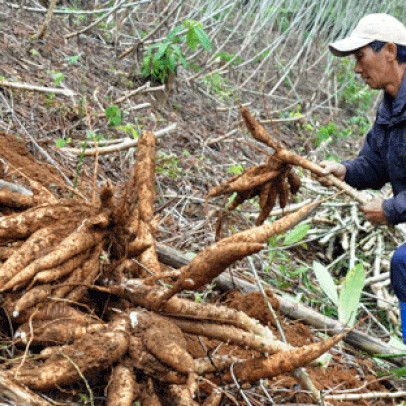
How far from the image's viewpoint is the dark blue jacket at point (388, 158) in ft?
7.72

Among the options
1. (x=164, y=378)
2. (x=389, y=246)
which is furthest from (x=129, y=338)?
(x=389, y=246)

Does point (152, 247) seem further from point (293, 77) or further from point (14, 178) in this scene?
point (293, 77)

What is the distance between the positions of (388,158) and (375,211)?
355 millimetres

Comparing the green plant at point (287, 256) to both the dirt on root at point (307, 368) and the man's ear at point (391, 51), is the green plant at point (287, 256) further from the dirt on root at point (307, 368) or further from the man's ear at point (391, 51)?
the man's ear at point (391, 51)

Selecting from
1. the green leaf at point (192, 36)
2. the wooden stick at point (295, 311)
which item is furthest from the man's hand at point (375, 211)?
the green leaf at point (192, 36)

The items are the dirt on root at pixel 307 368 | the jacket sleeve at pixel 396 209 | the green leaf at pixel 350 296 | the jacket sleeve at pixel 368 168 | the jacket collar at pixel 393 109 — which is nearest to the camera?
the dirt on root at pixel 307 368

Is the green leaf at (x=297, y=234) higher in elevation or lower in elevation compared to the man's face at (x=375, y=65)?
lower

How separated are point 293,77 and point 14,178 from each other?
7.36 metres

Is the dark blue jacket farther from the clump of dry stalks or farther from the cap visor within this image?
the clump of dry stalks

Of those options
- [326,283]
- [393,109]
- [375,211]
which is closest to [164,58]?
[393,109]

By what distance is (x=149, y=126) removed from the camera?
→ 421 centimetres

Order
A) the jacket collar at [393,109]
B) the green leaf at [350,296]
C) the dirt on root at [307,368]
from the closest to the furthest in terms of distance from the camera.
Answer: the dirt on root at [307,368] → the green leaf at [350,296] → the jacket collar at [393,109]

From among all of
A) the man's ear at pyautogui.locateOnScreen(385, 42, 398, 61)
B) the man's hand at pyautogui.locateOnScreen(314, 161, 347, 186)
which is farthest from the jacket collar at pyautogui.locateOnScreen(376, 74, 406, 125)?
the man's hand at pyautogui.locateOnScreen(314, 161, 347, 186)

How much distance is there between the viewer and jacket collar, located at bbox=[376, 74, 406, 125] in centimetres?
240
